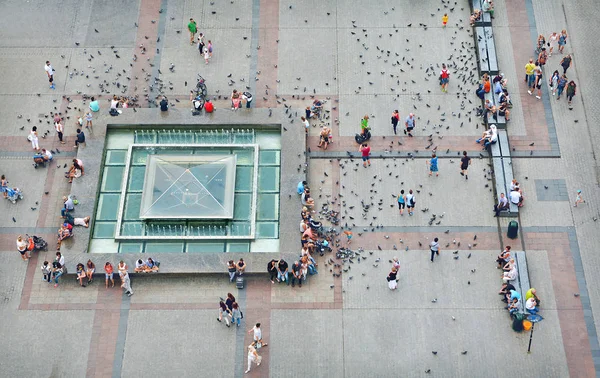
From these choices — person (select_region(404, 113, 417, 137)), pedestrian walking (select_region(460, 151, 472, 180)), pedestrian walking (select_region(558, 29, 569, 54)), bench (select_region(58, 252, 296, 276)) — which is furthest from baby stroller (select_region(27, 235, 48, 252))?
pedestrian walking (select_region(558, 29, 569, 54))

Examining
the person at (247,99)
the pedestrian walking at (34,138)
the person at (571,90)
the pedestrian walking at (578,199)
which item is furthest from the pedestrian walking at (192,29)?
the pedestrian walking at (578,199)

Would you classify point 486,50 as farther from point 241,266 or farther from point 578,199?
point 241,266

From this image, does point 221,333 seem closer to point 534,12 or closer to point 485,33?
point 485,33

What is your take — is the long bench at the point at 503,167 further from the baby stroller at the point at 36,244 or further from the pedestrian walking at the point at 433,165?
the baby stroller at the point at 36,244

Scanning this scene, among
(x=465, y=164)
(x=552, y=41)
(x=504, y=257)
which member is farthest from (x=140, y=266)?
(x=552, y=41)

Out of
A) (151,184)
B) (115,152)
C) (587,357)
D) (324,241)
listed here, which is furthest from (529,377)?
(115,152)
